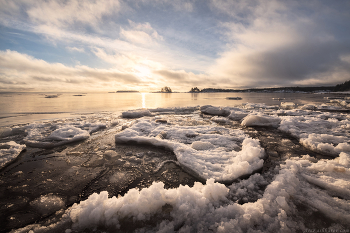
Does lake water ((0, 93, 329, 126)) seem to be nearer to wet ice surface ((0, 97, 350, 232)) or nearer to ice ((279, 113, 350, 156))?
wet ice surface ((0, 97, 350, 232))

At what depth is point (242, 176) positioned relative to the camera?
9.64 feet

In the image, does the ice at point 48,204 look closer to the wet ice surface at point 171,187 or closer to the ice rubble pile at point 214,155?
the wet ice surface at point 171,187

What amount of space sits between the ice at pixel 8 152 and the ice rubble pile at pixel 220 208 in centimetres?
315

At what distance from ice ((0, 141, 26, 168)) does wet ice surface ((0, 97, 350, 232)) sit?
0.27 feet

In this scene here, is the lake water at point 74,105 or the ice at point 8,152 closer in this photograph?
the ice at point 8,152

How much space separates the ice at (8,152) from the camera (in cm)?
350

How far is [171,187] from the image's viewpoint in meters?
2.66

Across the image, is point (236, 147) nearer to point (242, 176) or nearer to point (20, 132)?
point (242, 176)

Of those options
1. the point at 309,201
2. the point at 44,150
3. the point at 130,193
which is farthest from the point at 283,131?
the point at 44,150

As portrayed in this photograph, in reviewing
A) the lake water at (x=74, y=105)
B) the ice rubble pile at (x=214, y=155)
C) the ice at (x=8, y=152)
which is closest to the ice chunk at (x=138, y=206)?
the ice rubble pile at (x=214, y=155)

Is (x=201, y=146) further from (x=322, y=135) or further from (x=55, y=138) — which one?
(x=55, y=138)

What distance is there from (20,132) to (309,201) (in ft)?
32.6

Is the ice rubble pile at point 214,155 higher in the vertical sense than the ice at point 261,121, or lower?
lower

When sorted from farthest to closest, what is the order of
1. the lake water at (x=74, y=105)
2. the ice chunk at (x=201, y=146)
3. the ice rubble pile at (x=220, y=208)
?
the lake water at (x=74, y=105), the ice chunk at (x=201, y=146), the ice rubble pile at (x=220, y=208)
